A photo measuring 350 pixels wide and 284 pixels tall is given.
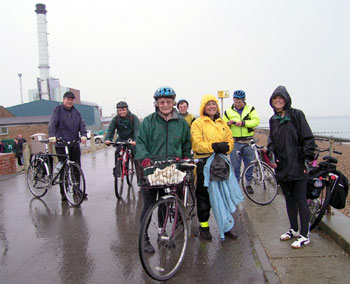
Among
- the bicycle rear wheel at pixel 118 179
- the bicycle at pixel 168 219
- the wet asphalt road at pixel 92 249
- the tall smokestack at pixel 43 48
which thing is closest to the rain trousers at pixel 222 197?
the wet asphalt road at pixel 92 249

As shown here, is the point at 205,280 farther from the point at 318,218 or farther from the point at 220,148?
the point at 318,218

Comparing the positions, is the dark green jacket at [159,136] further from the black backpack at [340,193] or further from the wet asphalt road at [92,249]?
the black backpack at [340,193]

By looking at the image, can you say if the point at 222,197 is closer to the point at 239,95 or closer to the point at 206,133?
the point at 206,133

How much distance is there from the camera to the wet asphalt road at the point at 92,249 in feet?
9.82

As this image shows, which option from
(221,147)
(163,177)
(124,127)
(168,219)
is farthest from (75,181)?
(221,147)

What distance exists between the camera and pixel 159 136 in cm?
331

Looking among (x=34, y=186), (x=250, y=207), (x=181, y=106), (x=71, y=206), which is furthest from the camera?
(x=181, y=106)

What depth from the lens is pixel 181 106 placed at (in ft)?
23.3

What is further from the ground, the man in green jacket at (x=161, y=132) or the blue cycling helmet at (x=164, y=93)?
the blue cycling helmet at (x=164, y=93)

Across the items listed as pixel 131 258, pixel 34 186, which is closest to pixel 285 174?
pixel 131 258

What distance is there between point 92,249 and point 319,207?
3082 mm

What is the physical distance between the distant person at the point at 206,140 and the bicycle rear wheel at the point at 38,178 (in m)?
3.50

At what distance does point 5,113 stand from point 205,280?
5373cm

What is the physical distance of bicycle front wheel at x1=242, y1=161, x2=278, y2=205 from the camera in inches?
205
